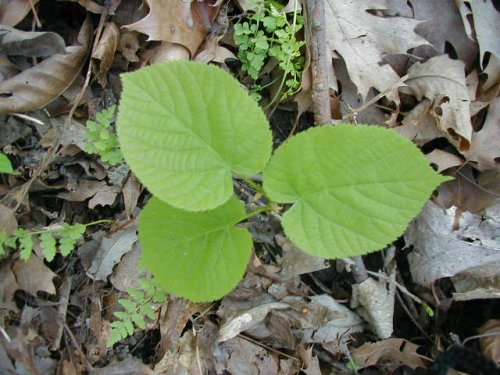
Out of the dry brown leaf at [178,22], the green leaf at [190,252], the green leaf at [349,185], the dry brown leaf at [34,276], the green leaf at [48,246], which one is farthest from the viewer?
the dry brown leaf at [178,22]

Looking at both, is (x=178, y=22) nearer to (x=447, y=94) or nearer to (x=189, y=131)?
(x=189, y=131)

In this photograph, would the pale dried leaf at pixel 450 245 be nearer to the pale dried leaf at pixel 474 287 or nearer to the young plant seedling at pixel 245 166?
the pale dried leaf at pixel 474 287

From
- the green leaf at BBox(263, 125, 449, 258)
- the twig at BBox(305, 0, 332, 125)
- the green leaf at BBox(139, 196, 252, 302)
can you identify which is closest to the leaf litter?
the twig at BBox(305, 0, 332, 125)

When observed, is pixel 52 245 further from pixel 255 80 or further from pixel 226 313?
pixel 255 80

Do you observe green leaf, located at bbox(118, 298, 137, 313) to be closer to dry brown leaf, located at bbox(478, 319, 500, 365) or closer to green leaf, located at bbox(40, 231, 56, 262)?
green leaf, located at bbox(40, 231, 56, 262)

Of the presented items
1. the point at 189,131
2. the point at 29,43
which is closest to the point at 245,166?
the point at 189,131

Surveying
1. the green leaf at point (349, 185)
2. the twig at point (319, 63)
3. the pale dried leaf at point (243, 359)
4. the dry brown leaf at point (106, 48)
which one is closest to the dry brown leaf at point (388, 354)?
the pale dried leaf at point (243, 359)
